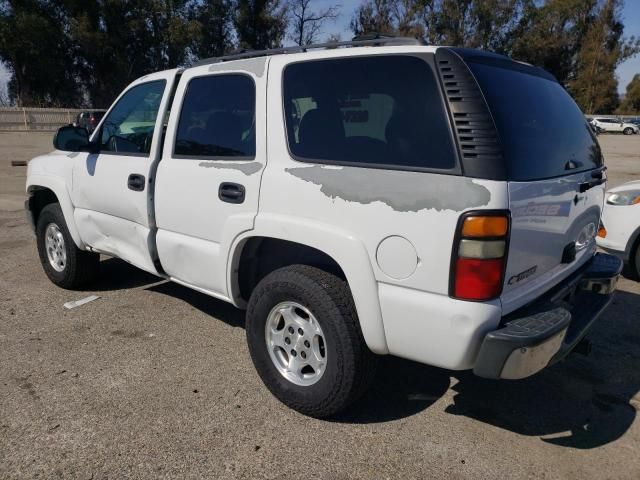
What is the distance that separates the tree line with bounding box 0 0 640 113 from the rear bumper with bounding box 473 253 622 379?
33230 millimetres

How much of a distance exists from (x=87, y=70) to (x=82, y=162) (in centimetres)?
3988

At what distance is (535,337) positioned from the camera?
7.57ft

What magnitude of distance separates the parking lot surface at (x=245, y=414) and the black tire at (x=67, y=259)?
19.5 inches

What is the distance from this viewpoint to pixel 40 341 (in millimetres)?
3814

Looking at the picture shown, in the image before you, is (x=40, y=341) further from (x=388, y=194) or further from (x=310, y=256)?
(x=388, y=194)

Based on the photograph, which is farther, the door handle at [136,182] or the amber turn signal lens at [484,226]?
the door handle at [136,182]

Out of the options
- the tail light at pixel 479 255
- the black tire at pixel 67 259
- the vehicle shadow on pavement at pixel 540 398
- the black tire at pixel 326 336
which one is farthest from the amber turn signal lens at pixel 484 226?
the black tire at pixel 67 259

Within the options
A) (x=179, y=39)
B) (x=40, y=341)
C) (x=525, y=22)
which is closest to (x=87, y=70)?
(x=179, y=39)

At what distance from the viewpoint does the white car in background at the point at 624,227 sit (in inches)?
203

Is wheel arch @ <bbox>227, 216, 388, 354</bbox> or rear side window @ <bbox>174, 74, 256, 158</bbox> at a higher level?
rear side window @ <bbox>174, 74, 256, 158</bbox>

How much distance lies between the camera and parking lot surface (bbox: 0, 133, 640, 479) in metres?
2.58

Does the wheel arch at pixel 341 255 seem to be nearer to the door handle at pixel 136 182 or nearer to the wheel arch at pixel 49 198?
the door handle at pixel 136 182

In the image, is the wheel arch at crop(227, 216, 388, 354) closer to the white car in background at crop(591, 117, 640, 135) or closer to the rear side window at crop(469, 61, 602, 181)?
the rear side window at crop(469, 61, 602, 181)

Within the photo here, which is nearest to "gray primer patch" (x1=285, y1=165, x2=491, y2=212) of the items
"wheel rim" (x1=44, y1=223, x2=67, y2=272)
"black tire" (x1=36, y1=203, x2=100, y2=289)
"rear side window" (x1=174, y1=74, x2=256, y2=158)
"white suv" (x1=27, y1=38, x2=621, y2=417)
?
"white suv" (x1=27, y1=38, x2=621, y2=417)
